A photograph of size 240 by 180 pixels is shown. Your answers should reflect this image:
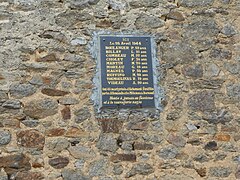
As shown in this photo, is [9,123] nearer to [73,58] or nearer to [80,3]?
[73,58]

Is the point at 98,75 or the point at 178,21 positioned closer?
the point at 98,75

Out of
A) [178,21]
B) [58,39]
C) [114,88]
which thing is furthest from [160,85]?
[58,39]

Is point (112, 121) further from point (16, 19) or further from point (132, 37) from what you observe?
point (16, 19)

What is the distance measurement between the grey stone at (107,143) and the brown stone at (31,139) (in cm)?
48

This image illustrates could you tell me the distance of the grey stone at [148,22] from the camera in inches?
152

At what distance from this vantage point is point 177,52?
152 inches

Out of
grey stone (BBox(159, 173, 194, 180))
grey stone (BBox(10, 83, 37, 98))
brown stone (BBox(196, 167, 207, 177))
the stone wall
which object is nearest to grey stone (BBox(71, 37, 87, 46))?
the stone wall

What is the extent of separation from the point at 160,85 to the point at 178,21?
0.68 metres

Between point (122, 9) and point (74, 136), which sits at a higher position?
point (122, 9)

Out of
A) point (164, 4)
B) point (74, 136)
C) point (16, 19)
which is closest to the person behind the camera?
point (74, 136)

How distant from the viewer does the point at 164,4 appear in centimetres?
397

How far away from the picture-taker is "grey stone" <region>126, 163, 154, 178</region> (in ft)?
11.4

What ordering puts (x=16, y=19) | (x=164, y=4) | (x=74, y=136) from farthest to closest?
(x=164, y=4) → (x=16, y=19) → (x=74, y=136)

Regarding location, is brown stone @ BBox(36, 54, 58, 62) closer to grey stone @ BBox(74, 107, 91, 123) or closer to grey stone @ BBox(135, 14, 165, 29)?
grey stone @ BBox(74, 107, 91, 123)
